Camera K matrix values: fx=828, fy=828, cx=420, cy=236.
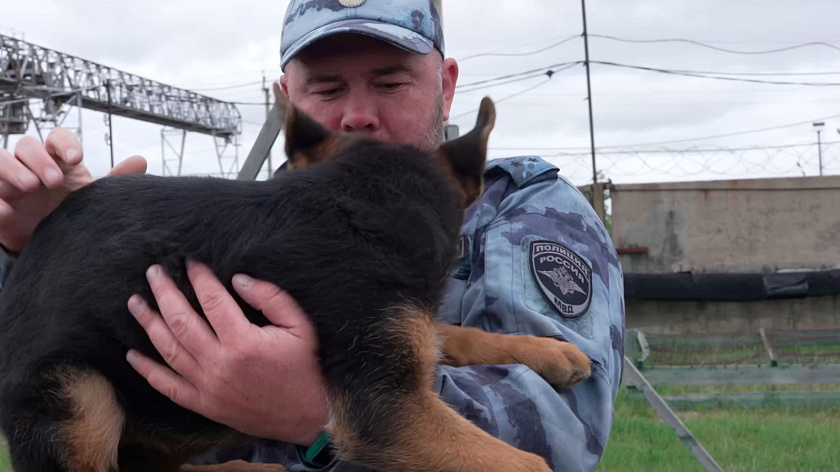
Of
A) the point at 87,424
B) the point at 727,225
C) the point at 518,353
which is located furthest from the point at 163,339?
the point at 727,225

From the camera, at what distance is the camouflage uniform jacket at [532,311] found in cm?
258

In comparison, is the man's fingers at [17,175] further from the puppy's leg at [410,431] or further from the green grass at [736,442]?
the green grass at [736,442]

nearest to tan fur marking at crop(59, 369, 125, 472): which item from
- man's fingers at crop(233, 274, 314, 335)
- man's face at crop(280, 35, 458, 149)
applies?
man's fingers at crop(233, 274, 314, 335)

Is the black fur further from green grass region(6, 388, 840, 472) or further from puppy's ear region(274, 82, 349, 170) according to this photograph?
green grass region(6, 388, 840, 472)

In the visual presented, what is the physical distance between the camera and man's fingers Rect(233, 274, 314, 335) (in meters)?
2.41

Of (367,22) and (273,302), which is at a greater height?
(367,22)

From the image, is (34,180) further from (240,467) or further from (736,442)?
(736,442)

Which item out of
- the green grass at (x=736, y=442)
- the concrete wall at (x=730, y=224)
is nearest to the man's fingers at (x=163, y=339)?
the green grass at (x=736, y=442)

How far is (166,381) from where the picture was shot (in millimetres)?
2475

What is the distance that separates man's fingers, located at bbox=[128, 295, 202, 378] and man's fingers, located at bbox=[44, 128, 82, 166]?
660 millimetres

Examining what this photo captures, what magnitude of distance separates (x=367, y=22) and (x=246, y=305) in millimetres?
1466

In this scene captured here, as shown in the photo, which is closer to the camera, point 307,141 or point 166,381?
point 166,381

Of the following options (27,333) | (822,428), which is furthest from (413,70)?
(822,428)

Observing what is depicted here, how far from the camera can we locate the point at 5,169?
9.22ft
